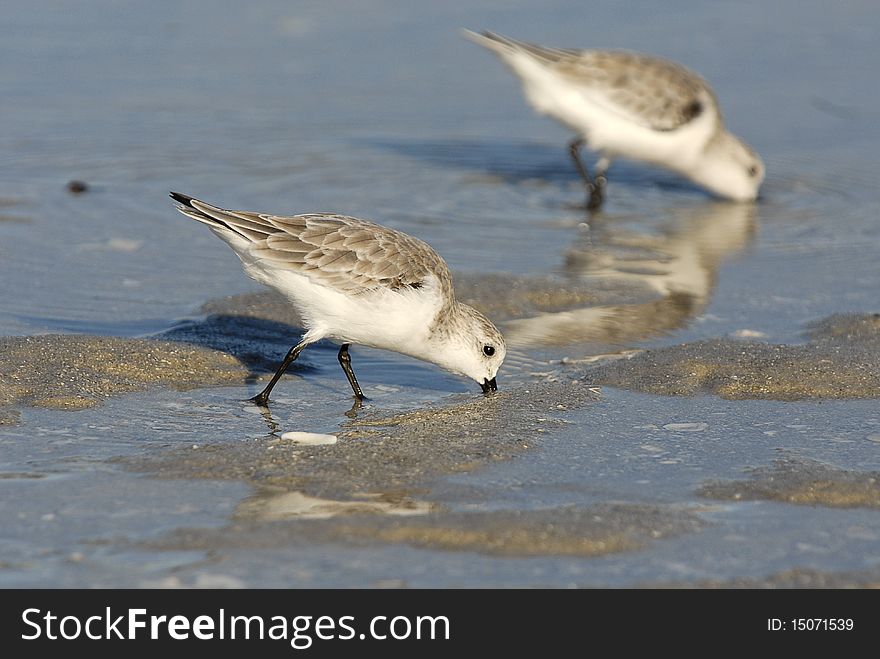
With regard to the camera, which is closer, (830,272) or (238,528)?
(238,528)

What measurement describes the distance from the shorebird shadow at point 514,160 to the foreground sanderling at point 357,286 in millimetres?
4973

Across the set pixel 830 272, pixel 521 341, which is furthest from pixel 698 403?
pixel 830 272

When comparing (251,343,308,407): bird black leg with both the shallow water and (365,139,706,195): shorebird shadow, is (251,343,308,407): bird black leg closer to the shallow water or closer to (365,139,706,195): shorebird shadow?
the shallow water

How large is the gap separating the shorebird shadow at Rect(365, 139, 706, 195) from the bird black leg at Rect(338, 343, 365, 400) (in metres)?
5.02

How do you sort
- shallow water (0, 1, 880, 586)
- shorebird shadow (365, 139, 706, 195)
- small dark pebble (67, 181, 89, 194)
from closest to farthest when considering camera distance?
Result: shallow water (0, 1, 880, 586)
small dark pebble (67, 181, 89, 194)
shorebird shadow (365, 139, 706, 195)

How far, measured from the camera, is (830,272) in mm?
9070

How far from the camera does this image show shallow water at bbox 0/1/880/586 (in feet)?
15.6

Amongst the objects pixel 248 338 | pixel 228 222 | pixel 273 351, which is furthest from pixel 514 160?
pixel 228 222

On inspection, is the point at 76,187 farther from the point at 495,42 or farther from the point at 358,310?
the point at 358,310

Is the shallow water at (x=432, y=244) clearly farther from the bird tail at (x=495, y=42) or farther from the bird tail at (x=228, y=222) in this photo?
the bird tail at (x=495, y=42)

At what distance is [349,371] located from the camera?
669 centimetres

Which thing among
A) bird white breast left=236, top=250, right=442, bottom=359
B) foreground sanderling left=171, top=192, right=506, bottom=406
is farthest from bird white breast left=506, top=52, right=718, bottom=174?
bird white breast left=236, top=250, right=442, bottom=359
